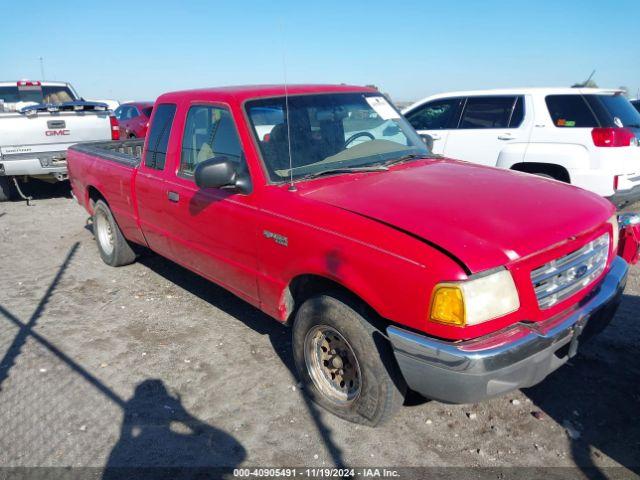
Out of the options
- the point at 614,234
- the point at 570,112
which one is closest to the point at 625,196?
the point at 570,112

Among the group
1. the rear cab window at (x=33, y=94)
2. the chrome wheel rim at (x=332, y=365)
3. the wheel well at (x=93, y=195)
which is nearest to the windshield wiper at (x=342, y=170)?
the chrome wheel rim at (x=332, y=365)

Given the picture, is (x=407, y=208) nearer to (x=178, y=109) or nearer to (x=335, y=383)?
(x=335, y=383)

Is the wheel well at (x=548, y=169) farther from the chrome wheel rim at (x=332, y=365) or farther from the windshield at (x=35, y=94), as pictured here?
the windshield at (x=35, y=94)

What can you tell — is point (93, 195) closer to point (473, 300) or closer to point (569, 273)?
point (473, 300)

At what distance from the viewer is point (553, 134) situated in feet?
22.2

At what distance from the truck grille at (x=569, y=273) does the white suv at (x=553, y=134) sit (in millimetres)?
3738

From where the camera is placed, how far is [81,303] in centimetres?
507

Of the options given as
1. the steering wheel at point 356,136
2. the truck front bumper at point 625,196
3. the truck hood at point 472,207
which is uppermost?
the steering wheel at point 356,136

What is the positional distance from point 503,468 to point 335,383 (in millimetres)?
1050

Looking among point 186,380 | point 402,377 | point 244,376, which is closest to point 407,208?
point 402,377

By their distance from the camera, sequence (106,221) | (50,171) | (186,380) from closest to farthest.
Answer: (186,380) → (106,221) → (50,171)

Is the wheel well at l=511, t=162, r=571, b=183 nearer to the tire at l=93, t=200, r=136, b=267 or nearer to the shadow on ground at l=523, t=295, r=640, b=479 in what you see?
the shadow on ground at l=523, t=295, r=640, b=479

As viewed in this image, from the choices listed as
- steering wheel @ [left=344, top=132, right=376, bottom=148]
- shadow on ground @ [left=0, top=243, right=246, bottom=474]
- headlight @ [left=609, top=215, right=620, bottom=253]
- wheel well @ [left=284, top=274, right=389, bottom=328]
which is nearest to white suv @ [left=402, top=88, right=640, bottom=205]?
headlight @ [left=609, top=215, right=620, bottom=253]

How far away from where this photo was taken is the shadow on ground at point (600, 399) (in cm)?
287
